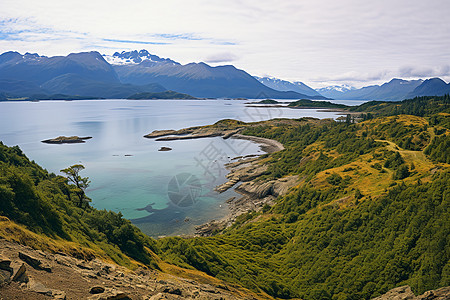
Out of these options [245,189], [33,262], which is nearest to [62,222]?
[33,262]

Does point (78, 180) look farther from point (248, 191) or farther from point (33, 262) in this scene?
point (248, 191)

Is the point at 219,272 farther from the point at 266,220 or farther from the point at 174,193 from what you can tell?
the point at 174,193

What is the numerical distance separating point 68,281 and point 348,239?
30.2m

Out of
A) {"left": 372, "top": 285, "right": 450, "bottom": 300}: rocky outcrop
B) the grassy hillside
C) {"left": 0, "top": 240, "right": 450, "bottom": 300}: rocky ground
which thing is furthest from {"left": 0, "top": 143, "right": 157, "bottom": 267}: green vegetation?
{"left": 372, "top": 285, "right": 450, "bottom": 300}: rocky outcrop

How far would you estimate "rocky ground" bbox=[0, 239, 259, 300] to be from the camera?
12516mm

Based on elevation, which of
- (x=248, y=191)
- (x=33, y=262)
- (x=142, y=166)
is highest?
(x=33, y=262)

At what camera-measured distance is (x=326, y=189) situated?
48.5 meters

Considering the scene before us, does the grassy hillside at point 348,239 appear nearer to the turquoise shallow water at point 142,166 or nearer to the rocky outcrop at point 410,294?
the rocky outcrop at point 410,294

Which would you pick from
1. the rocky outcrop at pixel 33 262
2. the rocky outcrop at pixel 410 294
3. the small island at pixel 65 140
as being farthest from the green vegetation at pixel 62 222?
the small island at pixel 65 140

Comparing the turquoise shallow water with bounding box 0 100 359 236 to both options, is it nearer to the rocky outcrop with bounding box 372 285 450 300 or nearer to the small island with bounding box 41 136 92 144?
the small island with bounding box 41 136 92 144

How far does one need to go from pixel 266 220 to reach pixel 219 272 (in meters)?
21.6

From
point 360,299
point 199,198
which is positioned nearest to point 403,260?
point 360,299

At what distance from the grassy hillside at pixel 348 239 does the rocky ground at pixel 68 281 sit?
1070 cm

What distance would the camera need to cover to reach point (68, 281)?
47.9 ft
